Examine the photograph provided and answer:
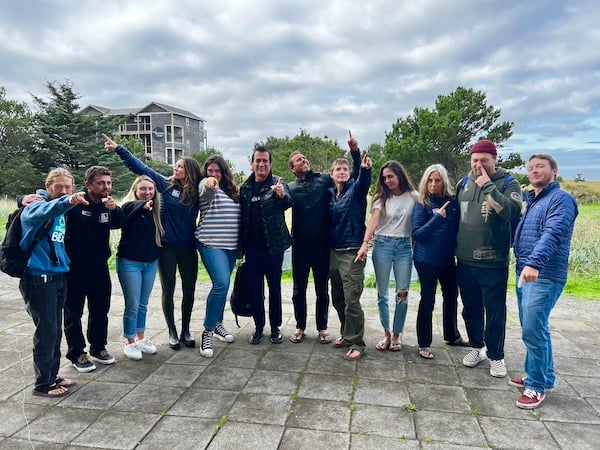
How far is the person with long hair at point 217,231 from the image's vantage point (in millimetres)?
3789

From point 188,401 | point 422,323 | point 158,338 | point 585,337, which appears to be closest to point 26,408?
point 188,401

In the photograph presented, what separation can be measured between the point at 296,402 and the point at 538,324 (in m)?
1.72

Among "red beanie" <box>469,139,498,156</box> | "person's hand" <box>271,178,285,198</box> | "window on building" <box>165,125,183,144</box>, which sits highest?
"window on building" <box>165,125,183,144</box>

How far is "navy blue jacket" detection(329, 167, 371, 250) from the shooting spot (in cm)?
371

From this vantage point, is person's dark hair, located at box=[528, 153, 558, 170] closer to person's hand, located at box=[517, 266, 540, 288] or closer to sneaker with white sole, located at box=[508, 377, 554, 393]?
person's hand, located at box=[517, 266, 540, 288]

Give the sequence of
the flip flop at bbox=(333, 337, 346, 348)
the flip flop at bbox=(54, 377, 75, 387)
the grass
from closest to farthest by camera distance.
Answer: the flip flop at bbox=(54, 377, 75, 387) < the flip flop at bbox=(333, 337, 346, 348) < the grass

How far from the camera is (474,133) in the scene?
23.6m

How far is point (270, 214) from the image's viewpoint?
12.5 feet

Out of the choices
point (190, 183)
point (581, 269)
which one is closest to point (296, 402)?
point (190, 183)

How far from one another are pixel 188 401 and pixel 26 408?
105 cm

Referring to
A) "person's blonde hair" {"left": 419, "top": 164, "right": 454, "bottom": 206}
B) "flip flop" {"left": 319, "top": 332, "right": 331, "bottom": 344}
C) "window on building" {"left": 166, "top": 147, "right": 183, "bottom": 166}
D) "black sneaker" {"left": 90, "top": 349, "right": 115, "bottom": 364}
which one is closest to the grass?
"flip flop" {"left": 319, "top": 332, "right": 331, "bottom": 344}

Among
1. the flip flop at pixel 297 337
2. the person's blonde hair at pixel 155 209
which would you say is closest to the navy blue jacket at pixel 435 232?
the flip flop at pixel 297 337

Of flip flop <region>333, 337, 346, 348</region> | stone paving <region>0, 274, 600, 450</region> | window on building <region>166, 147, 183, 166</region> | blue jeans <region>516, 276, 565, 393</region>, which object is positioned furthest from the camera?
window on building <region>166, 147, 183, 166</region>

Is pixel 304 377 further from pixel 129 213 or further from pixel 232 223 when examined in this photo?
pixel 129 213
